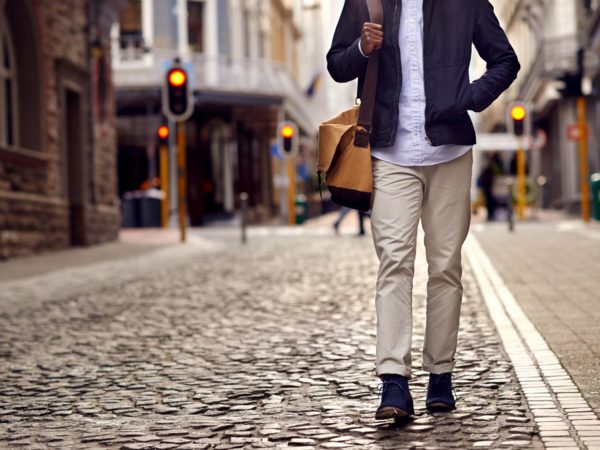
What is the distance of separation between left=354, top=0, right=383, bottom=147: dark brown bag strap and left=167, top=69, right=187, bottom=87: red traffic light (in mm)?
16194

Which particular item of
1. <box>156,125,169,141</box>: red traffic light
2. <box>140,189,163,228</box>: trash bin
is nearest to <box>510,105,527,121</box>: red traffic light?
<box>156,125,169,141</box>: red traffic light

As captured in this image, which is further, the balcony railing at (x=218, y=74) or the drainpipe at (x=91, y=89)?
the balcony railing at (x=218, y=74)

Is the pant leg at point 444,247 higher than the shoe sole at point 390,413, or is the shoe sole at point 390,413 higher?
the pant leg at point 444,247

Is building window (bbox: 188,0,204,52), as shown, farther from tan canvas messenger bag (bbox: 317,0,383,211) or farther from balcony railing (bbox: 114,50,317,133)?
tan canvas messenger bag (bbox: 317,0,383,211)

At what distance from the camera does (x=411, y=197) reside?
4598 millimetres

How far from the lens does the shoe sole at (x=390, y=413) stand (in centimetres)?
445

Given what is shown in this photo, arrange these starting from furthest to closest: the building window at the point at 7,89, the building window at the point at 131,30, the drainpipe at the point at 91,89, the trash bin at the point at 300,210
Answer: the building window at the point at 131,30
the trash bin at the point at 300,210
the drainpipe at the point at 91,89
the building window at the point at 7,89

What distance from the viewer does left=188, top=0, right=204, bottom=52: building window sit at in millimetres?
37938

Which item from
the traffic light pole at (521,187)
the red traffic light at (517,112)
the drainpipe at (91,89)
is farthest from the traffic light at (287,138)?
the drainpipe at (91,89)

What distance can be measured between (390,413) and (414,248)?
63cm

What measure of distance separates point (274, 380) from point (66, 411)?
1.07 metres

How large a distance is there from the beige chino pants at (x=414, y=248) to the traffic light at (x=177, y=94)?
16.0 meters

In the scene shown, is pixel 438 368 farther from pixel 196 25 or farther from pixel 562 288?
pixel 196 25

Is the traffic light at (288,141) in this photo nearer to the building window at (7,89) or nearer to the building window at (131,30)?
the building window at (131,30)
